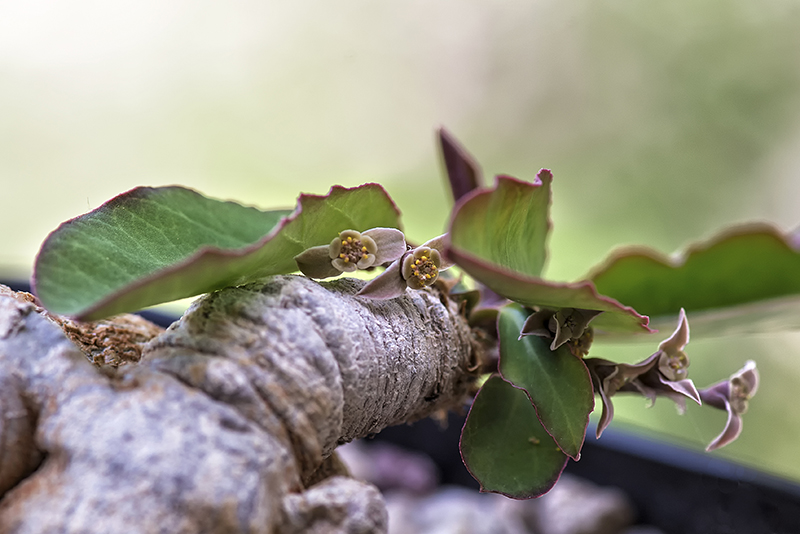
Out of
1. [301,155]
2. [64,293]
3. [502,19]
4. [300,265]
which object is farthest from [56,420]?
[502,19]

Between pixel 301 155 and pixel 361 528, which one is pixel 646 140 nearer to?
pixel 301 155

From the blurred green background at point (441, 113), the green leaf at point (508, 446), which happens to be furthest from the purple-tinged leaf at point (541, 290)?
the blurred green background at point (441, 113)

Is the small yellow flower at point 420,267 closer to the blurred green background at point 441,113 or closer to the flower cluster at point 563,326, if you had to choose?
the flower cluster at point 563,326

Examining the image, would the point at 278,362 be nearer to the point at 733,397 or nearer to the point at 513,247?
the point at 513,247

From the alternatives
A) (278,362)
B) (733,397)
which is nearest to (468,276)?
(278,362)

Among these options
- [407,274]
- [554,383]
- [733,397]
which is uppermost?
[407,274]

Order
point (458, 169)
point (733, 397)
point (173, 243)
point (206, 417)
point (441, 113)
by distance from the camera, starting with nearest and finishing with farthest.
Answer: point (206, 417), point (173, 243), point (733, 397), point (458, 169), point (441, 113)
